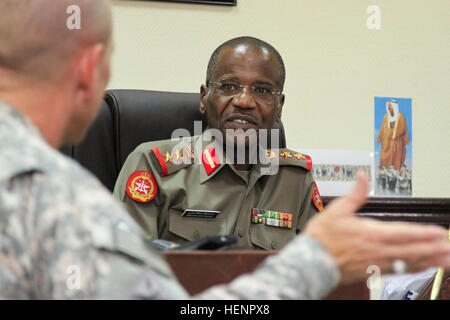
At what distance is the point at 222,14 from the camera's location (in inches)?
97.1

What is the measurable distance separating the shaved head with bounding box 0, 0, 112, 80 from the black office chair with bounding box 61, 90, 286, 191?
111cm

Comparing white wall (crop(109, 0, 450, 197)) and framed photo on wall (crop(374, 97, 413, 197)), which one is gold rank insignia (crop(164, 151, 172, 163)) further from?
framed photo on wall (crop(374, 97, 413, 197))

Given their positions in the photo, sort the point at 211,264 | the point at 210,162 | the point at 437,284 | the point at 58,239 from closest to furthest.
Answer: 1. the point at 58,239
2. the point at 211,264
3. the point at 437,284
4. the point at 210,162

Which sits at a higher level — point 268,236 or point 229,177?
point 229,177

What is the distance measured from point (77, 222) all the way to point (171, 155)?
1195 mm

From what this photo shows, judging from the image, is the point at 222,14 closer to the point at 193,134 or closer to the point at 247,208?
the point at 193,134

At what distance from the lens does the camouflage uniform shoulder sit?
1.76 metres

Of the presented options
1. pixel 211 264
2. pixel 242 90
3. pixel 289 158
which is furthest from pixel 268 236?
pixel 211 264

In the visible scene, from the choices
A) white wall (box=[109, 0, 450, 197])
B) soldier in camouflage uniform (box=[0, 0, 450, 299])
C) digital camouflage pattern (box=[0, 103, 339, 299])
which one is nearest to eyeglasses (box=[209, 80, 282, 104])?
white wall (box=[109, 0, 450, 197])

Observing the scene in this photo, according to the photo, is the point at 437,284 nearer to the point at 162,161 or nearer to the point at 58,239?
the point at 162,161

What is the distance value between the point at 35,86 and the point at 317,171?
1919mm

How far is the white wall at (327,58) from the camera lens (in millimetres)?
2404

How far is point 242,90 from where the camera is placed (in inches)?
73.8
